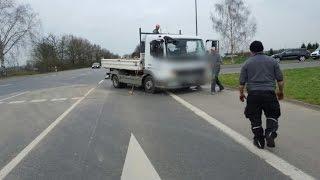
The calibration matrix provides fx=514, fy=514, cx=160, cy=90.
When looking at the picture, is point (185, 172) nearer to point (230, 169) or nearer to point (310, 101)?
point (230, 169)

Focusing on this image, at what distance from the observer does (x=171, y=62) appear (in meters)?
19.9

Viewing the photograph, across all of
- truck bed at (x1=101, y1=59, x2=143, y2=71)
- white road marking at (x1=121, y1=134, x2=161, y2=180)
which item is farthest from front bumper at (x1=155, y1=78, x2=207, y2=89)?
white road marking at (x1=121, y1=134, x2=161, y2=180)

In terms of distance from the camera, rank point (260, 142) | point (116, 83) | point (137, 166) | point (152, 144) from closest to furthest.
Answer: point (137, 166) → point (260, 142) → point (152, 144) → point (116, 83)

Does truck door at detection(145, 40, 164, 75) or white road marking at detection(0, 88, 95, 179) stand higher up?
truck door at detection(145, 40, 164, 75)

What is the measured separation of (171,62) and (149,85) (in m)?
1.51

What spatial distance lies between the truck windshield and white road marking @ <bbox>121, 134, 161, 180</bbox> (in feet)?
37.6

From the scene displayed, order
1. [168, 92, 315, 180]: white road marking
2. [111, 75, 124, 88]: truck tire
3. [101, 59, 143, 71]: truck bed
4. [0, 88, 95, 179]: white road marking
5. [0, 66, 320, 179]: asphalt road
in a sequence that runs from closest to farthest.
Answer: [168, 92, 315, 180]: white road marking, [0, 66, 320, 179]: asphalt road, [0, 88, 95, 179]: white road marking, [101, 59, 143, 71]: truck bed, [111, 75, 124, 88]: truck tire

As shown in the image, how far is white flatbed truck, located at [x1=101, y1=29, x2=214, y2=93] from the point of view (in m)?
19.8

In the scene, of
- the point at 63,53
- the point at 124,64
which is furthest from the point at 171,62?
the point at 63,53

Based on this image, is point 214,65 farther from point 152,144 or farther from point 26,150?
point 26,150

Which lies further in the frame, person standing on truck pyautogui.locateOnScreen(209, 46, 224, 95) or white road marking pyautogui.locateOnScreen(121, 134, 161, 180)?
person standing on truck pyautogui.locateOnScreen(209, 46, 224, 95)

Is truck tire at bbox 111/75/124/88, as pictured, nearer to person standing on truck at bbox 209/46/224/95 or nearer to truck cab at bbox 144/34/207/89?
truck cab at bbox 144/34/207/89

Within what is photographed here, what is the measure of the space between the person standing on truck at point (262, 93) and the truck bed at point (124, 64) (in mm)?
12978

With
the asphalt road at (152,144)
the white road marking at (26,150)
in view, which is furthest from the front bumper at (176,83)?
the white road marking at (26,150)
